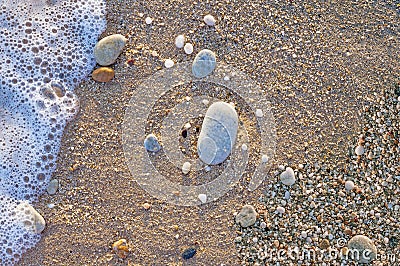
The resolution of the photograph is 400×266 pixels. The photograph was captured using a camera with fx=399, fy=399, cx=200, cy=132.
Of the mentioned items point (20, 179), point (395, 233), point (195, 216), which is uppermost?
point (395, 233)

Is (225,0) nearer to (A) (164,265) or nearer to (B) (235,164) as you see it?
(B) (235,164)

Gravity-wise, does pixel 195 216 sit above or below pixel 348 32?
below

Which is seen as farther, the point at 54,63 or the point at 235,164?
the point at 54,63

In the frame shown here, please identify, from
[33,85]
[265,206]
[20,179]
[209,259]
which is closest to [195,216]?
[209,259]

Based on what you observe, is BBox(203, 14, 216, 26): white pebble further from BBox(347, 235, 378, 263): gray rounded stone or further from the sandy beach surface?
BBox(347, 235, 378, 263): gray rounded stone

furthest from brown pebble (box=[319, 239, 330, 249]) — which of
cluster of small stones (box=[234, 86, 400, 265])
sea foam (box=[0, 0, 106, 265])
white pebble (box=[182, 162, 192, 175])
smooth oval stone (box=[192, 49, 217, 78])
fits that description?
sea foam (box=[0, 0, 106, 265])

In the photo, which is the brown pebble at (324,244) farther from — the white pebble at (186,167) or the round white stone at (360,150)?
the white pebble at (186,167)
